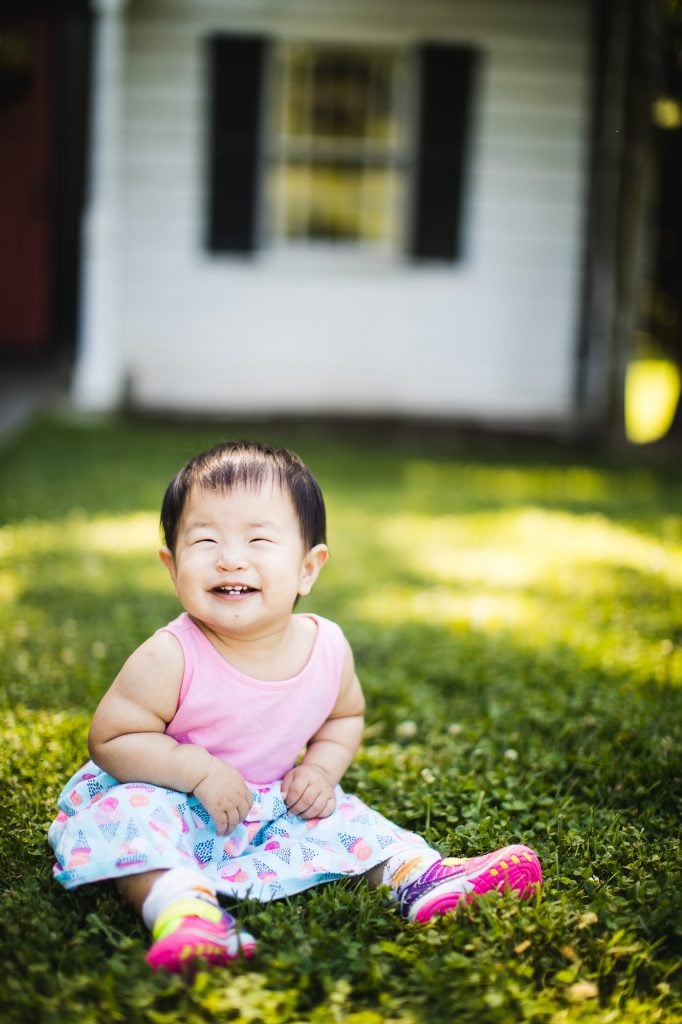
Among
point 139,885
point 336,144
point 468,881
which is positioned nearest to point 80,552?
point 139,885

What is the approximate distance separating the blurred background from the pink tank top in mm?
6419

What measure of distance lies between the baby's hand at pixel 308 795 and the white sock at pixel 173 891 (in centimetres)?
30

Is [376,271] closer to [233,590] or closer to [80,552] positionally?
[80,552]

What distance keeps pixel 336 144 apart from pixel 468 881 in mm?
7464

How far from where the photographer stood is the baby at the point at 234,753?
2.09 metres

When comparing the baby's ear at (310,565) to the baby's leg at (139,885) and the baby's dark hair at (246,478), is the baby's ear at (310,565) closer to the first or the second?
the baby's dark hair at (246,478)

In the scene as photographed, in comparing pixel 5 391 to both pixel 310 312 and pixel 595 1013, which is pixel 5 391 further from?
pixel 595 1013

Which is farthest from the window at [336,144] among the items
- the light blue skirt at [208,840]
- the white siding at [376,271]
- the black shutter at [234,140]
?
the light blue skirt at [208,840]

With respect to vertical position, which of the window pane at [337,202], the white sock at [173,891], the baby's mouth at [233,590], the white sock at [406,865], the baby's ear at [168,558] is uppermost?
the window pane at [337,202]

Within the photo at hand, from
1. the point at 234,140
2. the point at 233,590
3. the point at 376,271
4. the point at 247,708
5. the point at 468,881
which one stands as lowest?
the point at 468,881

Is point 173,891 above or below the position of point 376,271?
below

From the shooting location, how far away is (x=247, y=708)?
2271mm

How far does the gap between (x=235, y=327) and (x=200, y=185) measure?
1092 mm

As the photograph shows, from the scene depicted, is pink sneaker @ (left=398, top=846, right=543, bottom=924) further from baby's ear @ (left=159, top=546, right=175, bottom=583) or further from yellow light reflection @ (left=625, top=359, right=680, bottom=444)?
yellow light reflection @ (left=625, top=359, right=680, bottom=444)
